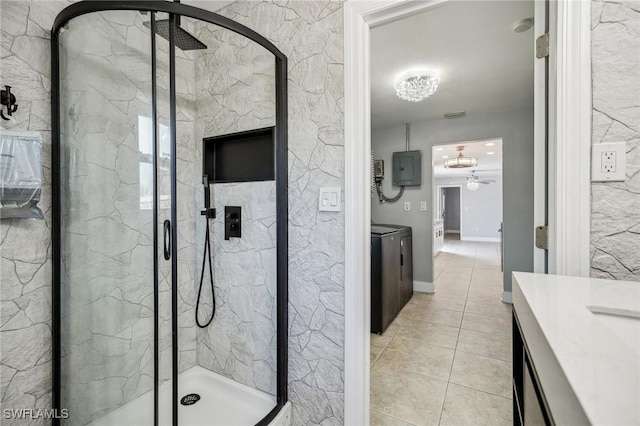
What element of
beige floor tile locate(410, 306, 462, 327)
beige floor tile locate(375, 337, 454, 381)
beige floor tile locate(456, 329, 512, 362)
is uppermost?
beige floor tile locate(410, 306, 462, 327)

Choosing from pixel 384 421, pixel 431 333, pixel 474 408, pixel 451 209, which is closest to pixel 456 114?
pixel 431 333

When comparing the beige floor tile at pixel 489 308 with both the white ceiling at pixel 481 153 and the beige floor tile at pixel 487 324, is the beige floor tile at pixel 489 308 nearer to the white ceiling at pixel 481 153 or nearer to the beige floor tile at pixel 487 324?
the beige floor tile at pixel 487 324

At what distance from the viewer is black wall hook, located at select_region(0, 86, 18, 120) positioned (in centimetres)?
110

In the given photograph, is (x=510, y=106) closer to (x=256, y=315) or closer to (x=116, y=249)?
(x=256, y=315)

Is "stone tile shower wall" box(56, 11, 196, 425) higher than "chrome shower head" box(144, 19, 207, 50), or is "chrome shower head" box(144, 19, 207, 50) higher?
"chrome shower head" box(144, 19, 207, 50)

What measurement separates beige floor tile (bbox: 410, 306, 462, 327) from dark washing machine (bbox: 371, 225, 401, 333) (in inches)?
15.2

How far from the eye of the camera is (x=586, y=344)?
18.1 inches

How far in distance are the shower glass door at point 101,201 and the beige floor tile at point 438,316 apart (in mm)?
2506

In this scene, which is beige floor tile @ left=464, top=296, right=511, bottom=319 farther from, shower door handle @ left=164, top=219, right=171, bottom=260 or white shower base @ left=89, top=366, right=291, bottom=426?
shower door handle @ left=164, top=219, right=171, bottom=260

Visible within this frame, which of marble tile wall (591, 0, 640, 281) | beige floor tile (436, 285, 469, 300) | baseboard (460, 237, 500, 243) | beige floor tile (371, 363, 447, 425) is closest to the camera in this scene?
marble tile wall (591, 0, 640, 281)

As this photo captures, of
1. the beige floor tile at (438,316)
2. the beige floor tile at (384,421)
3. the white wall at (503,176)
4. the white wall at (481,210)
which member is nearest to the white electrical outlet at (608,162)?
the beige floor tile at (384,421)

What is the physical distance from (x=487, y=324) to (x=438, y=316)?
1.47 feet

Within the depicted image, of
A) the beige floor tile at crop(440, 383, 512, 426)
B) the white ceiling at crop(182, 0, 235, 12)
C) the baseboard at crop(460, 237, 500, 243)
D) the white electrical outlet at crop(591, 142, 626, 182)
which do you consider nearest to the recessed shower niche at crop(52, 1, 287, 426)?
the white ceiling at crop(182, 0, 235, 12)

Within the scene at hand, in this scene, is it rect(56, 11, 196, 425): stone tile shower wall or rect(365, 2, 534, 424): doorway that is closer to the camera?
rect(56, 11, 196, 425): stone tile shower wall
